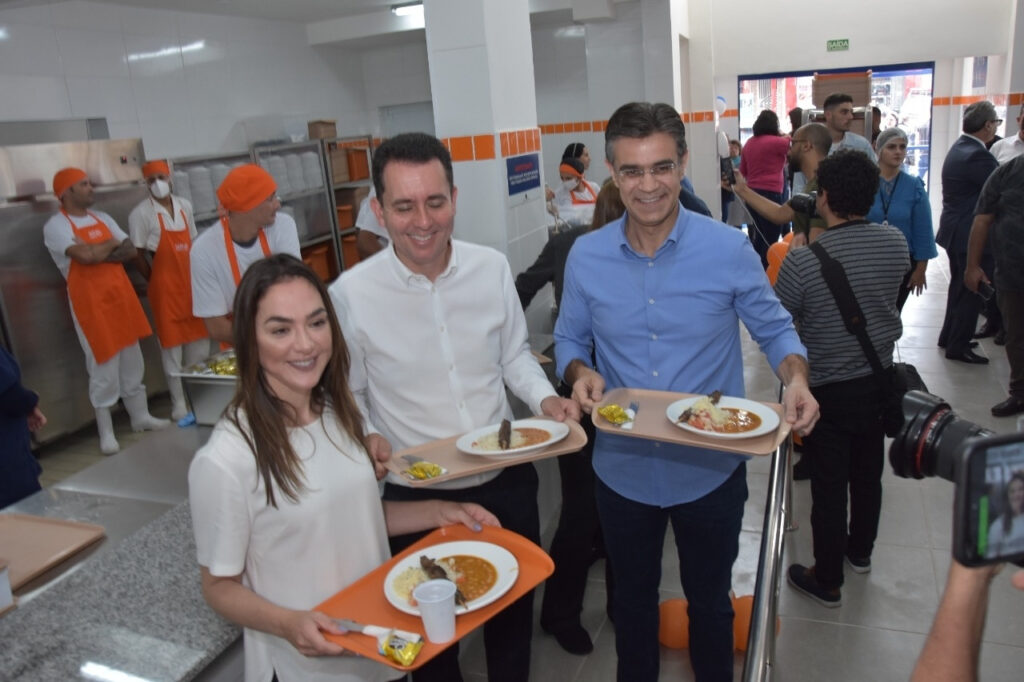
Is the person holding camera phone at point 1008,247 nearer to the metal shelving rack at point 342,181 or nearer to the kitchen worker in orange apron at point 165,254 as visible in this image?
the kitchen worker in orange apron at point 165,254

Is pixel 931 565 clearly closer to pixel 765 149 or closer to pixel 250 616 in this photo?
pixel 250 616

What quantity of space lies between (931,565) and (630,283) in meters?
2.20

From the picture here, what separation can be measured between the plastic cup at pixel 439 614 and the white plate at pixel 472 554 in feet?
0.18

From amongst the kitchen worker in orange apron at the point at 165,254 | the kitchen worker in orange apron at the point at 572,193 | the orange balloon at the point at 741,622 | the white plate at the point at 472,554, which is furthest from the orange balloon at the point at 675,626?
the kitchen worker in orange apron at the point at 165,254

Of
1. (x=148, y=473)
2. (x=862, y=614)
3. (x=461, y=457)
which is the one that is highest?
(x=461, y=457)

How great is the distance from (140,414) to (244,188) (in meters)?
3.11

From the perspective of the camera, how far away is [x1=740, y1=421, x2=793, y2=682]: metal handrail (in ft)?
4.46

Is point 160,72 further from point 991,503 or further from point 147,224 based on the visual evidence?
point 991,503

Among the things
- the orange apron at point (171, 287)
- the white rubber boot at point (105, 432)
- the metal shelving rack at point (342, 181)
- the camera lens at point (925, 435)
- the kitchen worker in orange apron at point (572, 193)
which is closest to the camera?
the camera lens at point (925, 435)

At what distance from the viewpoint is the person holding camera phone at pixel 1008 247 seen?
13.6 feet

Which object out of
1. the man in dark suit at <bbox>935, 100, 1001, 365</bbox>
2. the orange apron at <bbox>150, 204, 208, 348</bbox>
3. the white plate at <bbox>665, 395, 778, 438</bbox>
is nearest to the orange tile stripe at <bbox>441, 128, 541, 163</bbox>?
the white plate at <bbox>665, 395, 778, 438</bbox>

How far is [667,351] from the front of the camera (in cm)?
207

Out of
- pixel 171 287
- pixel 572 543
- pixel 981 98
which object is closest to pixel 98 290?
pixel 171 287

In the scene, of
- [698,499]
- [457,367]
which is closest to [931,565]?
[698,499]
